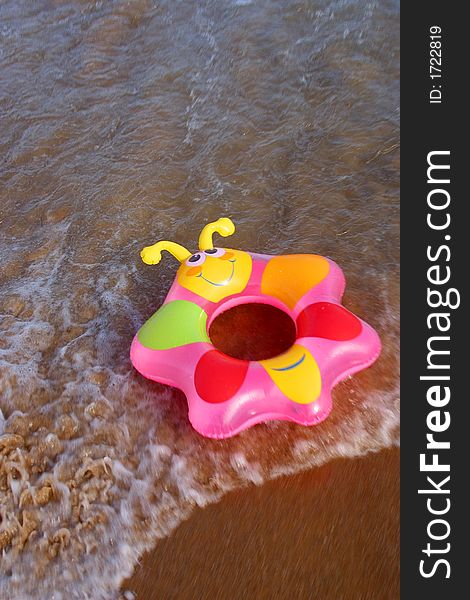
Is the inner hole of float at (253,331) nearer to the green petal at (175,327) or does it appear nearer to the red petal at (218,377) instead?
the green petal at (175,327)

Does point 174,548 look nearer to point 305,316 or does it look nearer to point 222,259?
point 305,316

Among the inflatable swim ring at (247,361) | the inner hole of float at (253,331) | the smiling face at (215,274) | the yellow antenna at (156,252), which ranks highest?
the yellow antenna at (156,252)

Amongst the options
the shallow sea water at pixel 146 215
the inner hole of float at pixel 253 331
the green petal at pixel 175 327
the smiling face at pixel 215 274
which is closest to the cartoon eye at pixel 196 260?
the smiling face at pixel 215 274

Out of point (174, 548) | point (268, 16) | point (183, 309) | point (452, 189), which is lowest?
point (174, 548)

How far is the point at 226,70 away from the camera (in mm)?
4457

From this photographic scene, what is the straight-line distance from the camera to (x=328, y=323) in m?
2.25

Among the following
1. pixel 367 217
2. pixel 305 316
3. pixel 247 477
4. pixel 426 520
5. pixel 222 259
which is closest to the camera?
pixel 426 520

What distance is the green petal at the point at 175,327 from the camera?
2268mm

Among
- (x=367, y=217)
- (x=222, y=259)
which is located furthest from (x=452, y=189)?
(x=222, y=259)

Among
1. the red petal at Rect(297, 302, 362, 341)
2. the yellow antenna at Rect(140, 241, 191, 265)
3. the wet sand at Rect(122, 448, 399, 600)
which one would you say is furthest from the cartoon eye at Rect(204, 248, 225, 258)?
the wet sand at Rect(122, 448, 399, 600)

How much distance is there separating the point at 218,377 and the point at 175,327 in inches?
12.9

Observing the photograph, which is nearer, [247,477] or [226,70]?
[247,477]

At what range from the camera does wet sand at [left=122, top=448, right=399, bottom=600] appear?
1.86 meters

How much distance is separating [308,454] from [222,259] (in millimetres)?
906
